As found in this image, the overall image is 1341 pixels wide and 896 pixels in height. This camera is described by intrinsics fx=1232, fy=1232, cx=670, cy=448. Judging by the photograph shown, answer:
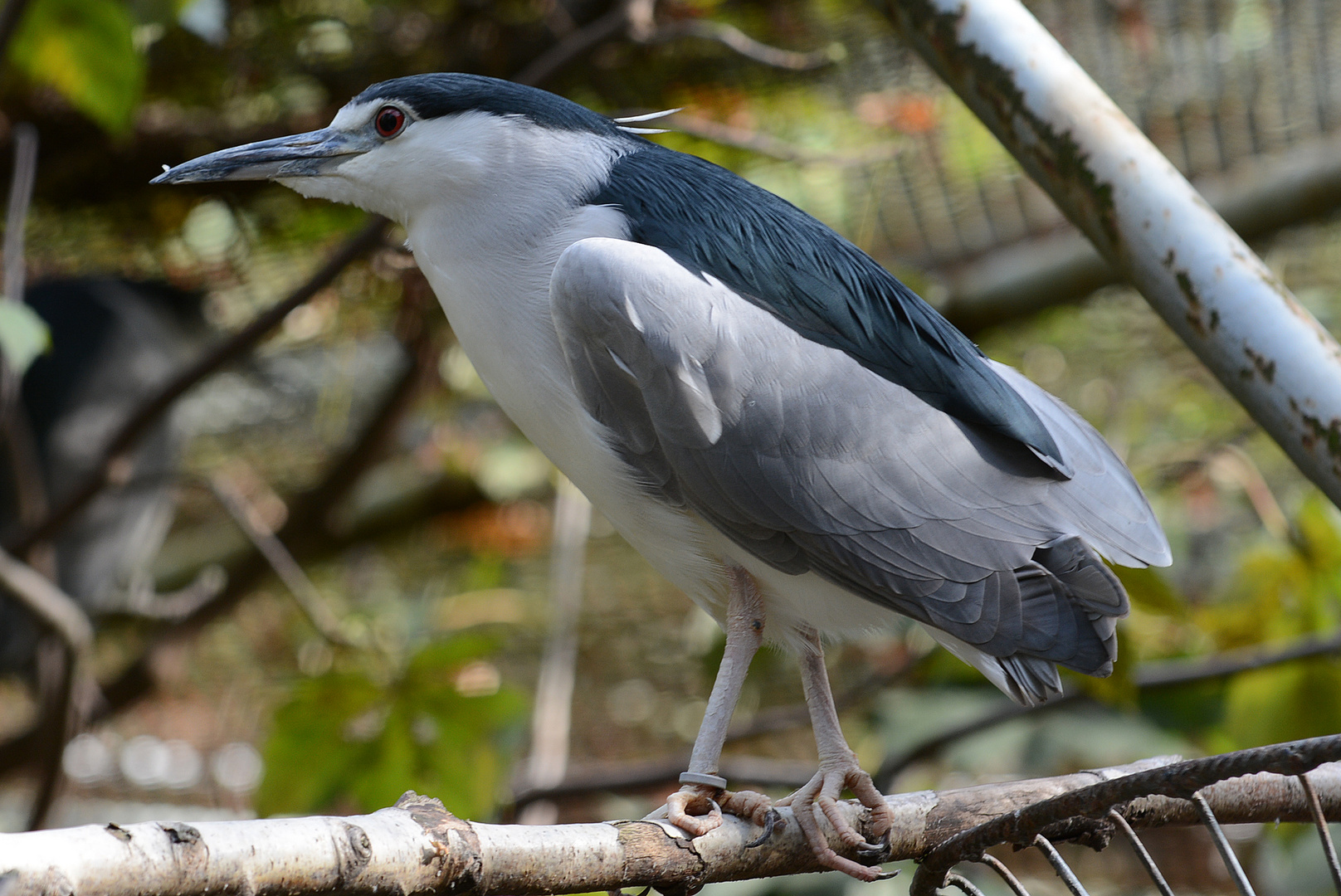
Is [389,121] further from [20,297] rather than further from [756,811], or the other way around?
[20,297]

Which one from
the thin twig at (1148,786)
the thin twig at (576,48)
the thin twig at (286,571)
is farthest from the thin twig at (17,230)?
the thin twig at (1148,786)

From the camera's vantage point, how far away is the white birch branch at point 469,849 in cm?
65

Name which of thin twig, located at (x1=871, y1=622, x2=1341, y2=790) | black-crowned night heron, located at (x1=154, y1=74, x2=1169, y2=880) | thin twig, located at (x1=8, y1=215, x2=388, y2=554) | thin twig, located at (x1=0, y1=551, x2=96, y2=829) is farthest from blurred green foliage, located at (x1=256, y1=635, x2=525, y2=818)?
black-crowned night heron, located at (x1=154, y1=74, x2=1169, y2=880)

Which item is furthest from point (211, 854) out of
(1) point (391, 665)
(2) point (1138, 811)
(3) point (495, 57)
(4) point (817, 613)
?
(3) point (495, 57)

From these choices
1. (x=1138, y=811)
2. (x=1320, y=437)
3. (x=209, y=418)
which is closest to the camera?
(x=1320, y=437)

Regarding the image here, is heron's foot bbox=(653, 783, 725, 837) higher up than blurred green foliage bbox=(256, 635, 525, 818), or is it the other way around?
blurred green foliage bbox=(256, 635, 525, 818)

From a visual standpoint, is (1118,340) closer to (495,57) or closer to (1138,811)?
(495,57)

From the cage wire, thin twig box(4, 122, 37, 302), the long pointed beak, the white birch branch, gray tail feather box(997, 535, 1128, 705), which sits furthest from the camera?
the cage wire

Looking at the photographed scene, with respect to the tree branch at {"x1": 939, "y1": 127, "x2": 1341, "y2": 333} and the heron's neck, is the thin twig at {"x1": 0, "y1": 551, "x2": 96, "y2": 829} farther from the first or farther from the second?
the tree branch at {"x1": 939, "y1": 127, "x2": 1341, "y2": 333}

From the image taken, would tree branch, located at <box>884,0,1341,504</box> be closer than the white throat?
Yes

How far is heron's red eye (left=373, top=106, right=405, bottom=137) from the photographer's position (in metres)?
1.26

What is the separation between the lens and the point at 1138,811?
113 cm

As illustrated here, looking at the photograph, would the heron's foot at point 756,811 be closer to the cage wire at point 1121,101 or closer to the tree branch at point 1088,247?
the cage wire at point 1121,101

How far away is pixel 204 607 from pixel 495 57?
1225 mm
